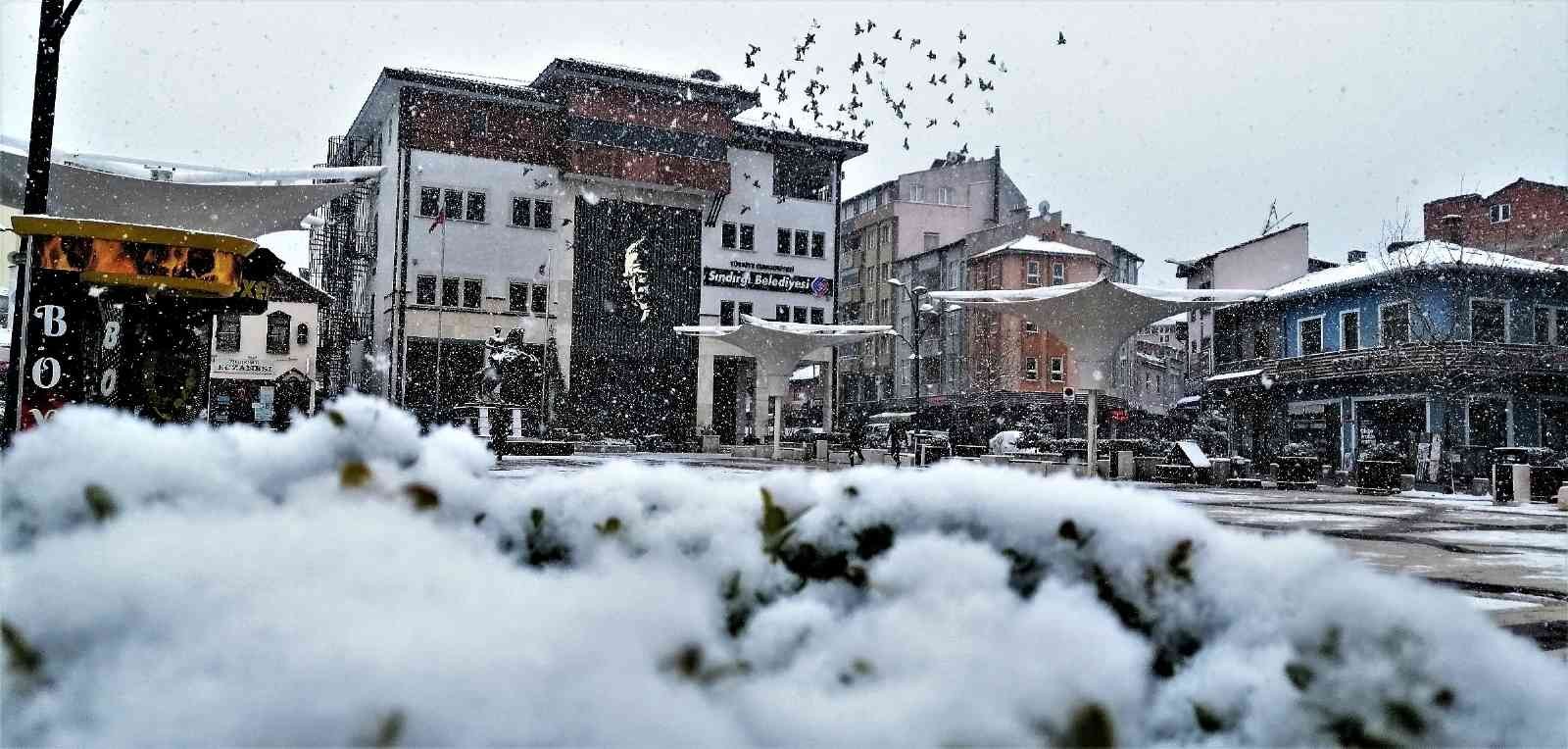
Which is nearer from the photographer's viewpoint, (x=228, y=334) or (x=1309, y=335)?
(x=1309, y=335)

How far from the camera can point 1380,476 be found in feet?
67.6

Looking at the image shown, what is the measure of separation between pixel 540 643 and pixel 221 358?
136ft

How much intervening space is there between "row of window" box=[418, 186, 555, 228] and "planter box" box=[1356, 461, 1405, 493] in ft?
89.0

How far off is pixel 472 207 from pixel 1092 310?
2409 centimetres

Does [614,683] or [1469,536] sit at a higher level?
[614,683]

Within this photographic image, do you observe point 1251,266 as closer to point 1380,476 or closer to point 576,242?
point 1380,476

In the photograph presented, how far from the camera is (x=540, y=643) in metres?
1.09

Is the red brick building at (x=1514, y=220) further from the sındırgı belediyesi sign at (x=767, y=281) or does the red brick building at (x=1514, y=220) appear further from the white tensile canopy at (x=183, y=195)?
the white tensile canopy at (x=183, y=195)

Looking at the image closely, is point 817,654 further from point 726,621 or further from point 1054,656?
point 1054,656

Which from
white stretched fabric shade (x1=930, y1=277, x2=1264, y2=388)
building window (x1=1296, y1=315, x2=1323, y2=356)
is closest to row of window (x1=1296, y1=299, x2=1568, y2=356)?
building window (x1=1296, y1=315, x2=1323, y2=356)

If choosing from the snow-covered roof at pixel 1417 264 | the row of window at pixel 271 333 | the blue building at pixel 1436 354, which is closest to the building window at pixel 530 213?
the row of window at pixel 271 333

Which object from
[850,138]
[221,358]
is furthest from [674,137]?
[221,358]

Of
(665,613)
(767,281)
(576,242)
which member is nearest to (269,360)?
(576,242)

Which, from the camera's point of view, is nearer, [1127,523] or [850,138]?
[1127,523]
